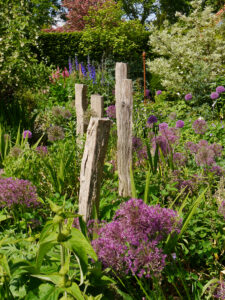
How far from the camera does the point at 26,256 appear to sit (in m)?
1.73

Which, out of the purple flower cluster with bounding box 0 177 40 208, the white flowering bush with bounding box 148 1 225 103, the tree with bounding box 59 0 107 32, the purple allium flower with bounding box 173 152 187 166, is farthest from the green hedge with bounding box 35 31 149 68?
the purple flower cluster with bounding box 0 177 40 208

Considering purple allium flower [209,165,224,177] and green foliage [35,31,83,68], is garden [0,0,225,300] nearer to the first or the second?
purple allium flower [209,165,224,177]

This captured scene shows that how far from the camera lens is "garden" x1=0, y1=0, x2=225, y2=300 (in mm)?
1462

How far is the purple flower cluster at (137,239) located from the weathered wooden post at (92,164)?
0.54 meters

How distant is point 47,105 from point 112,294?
5207mm

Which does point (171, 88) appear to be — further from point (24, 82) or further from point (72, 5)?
point (72, 5)

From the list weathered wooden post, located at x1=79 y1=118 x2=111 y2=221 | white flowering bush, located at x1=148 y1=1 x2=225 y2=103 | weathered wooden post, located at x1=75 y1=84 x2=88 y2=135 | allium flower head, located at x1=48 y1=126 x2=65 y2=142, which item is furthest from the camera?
white flowering bush, located at x1=148 y1=1 x2=225 y2=103

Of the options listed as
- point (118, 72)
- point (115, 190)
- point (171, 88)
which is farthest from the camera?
point (171, 88)

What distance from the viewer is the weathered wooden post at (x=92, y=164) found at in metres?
2.10

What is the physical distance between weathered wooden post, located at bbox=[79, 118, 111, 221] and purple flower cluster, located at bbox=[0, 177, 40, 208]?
0.39 meters

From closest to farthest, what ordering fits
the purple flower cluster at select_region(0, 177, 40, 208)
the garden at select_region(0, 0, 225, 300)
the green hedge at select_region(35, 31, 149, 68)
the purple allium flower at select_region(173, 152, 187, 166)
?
the garden at select_region(0, 0, 225, 300) < the purple flower cluster at select_region(0, 177, 40, 208) < the purple allium flower at select_region(173, 152, 187, 166) < the green hedge at select_region(35, 31, 149, 68)

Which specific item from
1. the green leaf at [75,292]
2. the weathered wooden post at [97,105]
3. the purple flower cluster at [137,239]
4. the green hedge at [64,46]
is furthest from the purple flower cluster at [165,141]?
the green hedge at [64,46]

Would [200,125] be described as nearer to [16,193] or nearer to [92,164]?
[92,164]

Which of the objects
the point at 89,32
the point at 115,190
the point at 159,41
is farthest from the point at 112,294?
the point at 89,32
